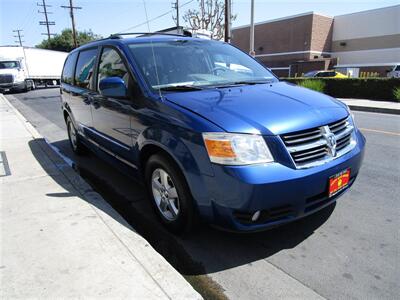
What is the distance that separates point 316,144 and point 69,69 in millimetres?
4832

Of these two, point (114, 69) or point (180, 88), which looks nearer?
point (180, 88)

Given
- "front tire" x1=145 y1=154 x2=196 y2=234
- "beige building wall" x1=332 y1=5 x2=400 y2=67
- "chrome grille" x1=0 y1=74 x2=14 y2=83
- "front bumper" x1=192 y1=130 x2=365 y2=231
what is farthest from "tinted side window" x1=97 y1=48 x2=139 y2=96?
"beige building wall" x1=332 y1=5 x2=400 y2=67

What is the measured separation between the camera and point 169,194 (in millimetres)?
3209

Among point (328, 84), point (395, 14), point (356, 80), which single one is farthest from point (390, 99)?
point (395, 14)

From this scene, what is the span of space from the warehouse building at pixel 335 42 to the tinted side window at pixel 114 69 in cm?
3768

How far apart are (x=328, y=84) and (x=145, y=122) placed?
50.7ft

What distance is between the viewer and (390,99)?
47.5ft

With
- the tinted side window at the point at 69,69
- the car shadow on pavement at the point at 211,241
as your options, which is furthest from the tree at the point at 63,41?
the car shadow on pavement at the point at 211,241

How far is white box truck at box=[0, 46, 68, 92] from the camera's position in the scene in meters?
26.7

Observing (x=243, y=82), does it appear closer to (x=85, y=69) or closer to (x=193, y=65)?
(x=193, y=65)

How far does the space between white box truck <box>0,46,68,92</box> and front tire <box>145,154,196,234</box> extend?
2754 cm

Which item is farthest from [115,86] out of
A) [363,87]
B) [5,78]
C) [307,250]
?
[5,78]

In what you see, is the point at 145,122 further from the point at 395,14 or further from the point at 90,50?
the point at 395,14

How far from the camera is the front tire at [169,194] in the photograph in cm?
295
